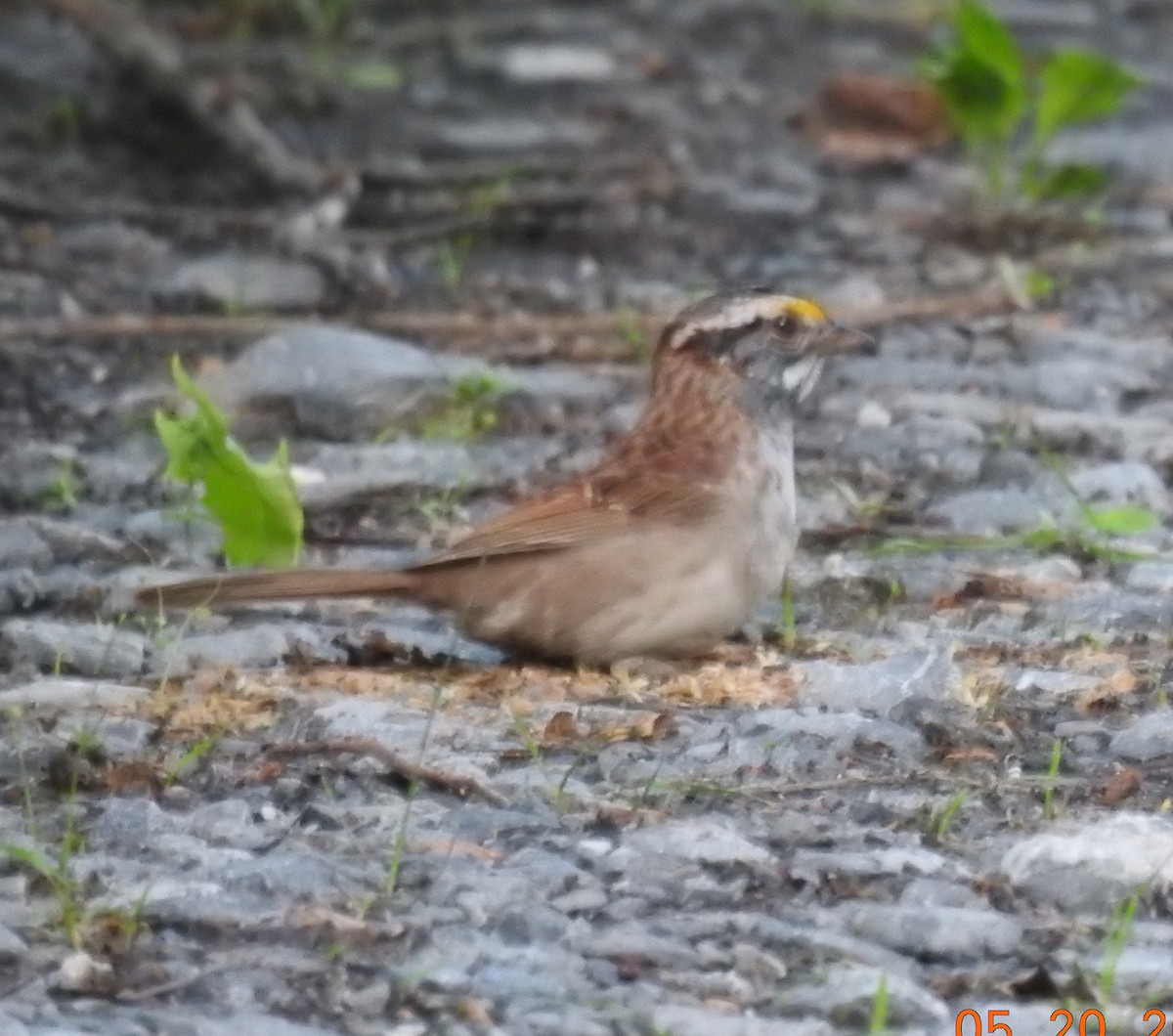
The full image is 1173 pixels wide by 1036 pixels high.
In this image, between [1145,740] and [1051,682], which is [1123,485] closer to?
[1051,682]

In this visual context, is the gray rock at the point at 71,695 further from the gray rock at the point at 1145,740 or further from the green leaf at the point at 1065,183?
the green leaf at the point at 1065,183

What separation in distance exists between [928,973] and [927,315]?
464 centimetres

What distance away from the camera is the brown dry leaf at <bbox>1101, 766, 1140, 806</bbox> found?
13.7 feet

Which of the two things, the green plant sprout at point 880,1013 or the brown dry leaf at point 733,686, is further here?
the brown dry leaf at point 733,686

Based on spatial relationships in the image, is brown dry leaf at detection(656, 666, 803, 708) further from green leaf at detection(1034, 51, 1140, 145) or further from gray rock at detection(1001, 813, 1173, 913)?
green leaf at detection(1034, 51, 1140, 145)

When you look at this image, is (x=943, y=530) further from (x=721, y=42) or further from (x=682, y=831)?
(x=721, y=42)

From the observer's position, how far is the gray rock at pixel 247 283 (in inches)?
310

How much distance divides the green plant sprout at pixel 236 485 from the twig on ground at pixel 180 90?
3817 mm

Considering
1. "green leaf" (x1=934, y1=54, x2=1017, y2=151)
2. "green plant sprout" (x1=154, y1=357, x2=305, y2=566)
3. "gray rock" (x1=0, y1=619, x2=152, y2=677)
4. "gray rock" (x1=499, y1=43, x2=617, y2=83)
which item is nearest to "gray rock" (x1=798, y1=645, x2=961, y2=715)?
"green plant sprout" (x1=154, y1=357, x2=305, y2=566)

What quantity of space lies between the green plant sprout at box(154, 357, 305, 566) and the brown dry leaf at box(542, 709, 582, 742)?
39.5 inches

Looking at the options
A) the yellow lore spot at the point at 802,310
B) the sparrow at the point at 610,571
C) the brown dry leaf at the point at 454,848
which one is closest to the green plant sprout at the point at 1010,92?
the yellow lore spot at the point at 802,310

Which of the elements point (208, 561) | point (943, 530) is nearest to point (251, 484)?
point (208, 561)

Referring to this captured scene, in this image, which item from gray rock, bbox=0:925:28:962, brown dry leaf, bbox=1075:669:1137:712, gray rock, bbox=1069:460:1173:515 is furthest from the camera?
gray rock, bbox=1069:460:1173:515

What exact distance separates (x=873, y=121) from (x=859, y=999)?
308 inches
